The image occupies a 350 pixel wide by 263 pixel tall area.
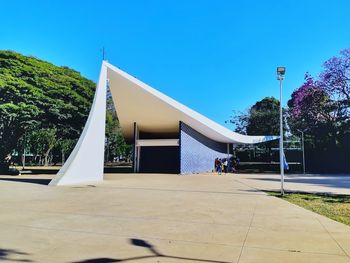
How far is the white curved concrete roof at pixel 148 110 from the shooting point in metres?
22.1

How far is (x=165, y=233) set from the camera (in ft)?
18.4

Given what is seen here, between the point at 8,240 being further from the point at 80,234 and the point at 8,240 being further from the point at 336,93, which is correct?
the point at 336,93

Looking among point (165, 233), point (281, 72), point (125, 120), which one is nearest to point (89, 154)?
point (281, 72)

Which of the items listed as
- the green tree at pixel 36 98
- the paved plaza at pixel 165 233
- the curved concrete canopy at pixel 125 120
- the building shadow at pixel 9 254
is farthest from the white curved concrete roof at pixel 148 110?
the building shadow at pixel 9 254

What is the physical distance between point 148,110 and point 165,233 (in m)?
20.7

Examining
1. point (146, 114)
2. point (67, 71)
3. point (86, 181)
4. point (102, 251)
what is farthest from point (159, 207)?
point (67, 71)

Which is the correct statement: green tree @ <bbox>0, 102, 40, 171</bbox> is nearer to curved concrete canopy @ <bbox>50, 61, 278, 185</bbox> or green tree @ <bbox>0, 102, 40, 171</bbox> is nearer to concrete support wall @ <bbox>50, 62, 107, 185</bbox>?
curved concrete canopy @ <bbox>50, 61, 278, 185</bbox>

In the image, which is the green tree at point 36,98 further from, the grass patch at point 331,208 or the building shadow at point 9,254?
the building shadow at point 9,254

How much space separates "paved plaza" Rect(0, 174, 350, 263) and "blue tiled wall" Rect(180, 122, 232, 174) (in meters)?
18.8

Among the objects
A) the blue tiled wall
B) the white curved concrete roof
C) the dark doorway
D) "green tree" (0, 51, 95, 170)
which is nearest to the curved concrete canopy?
the white curved concrete roof

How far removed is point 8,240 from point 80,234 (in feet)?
3.55

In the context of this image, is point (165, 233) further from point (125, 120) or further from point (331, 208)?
point (125, 120)

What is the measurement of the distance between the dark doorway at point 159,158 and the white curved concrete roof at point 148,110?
6.65 feet

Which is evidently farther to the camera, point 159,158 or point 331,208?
point 159,158
